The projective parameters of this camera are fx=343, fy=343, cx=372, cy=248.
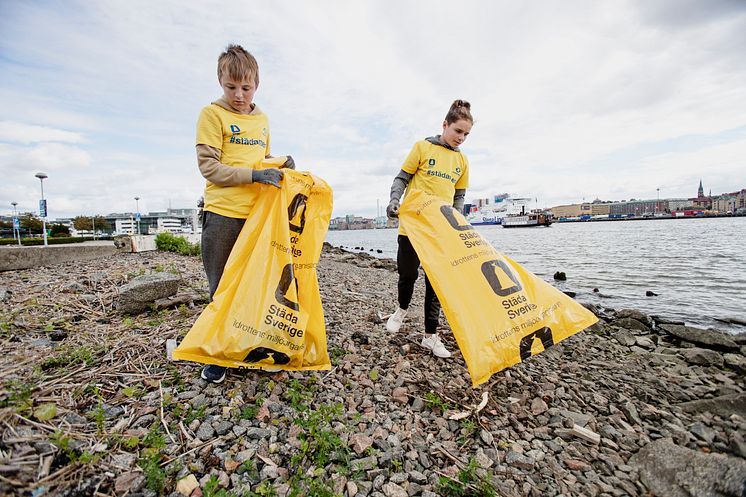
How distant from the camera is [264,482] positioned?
1671 millimetres

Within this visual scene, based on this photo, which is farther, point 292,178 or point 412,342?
point 412,342

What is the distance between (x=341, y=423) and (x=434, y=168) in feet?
7.73

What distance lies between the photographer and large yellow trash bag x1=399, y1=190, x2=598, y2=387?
8.22 ft

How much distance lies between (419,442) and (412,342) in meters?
1.58

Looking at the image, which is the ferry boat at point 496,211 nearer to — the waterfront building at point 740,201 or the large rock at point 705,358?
the waterfront building at point 740,201

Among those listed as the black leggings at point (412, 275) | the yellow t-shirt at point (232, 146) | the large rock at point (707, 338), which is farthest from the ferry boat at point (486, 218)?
the yellow t-shirt at point (232, 146)

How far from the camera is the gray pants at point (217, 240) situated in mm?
2473

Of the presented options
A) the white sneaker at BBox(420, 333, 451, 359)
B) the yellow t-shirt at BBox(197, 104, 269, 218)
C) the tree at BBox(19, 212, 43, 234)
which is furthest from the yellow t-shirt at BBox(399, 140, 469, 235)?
the tree at BBox(19, 212, 43, 234)

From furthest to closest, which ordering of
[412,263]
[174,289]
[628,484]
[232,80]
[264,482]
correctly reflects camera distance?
[174,289] < [412,263] < [232,80] < [628,484] < [264,482]

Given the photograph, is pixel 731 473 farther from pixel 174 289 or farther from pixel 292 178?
pixel 174 289

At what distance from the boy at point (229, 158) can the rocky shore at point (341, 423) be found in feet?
1.74

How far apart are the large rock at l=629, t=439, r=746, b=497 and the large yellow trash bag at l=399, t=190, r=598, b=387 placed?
84cm

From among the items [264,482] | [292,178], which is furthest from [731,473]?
[292,178]

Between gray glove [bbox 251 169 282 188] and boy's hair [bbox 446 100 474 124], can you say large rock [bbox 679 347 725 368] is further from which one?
gray glove [bbox 251 169 282 188]
